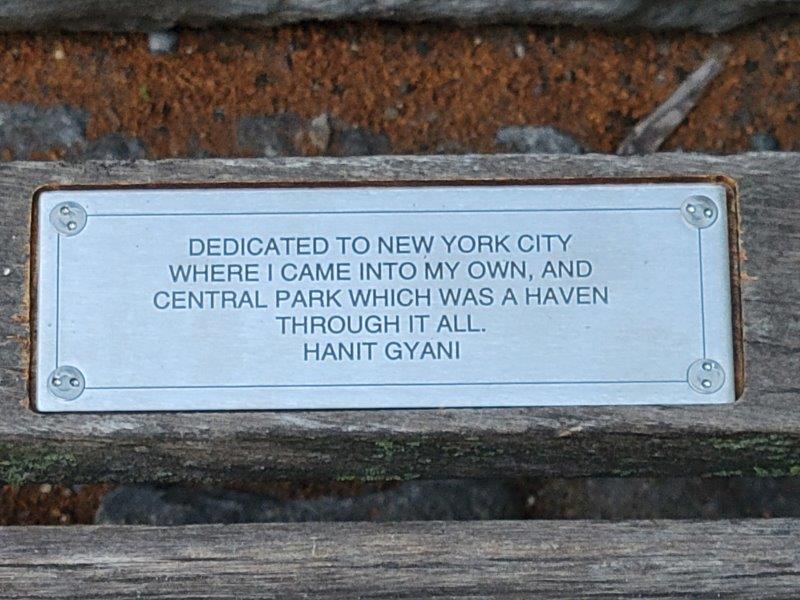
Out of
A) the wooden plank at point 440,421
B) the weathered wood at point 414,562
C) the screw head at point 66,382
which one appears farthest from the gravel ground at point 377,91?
the weathered wood at point 414,562

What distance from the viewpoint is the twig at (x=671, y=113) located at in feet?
5.45

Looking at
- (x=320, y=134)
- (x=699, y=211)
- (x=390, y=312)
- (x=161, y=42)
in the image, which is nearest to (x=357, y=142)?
(x=320, y=134)

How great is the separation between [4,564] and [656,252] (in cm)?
91

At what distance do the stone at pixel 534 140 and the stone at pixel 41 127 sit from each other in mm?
684

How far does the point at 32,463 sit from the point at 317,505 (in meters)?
0.44

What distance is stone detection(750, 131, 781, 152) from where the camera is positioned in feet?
5.42

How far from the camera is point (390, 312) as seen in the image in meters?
1.25

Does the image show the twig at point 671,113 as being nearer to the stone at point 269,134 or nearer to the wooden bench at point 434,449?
the wooden bench at point 434,449

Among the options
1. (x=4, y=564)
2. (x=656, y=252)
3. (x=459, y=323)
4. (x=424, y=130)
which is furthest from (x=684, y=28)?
(x=4, y=564)

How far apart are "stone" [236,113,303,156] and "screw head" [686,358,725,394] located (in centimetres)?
74

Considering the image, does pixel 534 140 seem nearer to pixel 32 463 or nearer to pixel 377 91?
pixel 377 91

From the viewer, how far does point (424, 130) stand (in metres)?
1.66

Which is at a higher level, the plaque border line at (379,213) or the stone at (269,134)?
the stone at (269,134)

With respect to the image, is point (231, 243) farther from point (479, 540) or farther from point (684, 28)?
point (684, 28)
